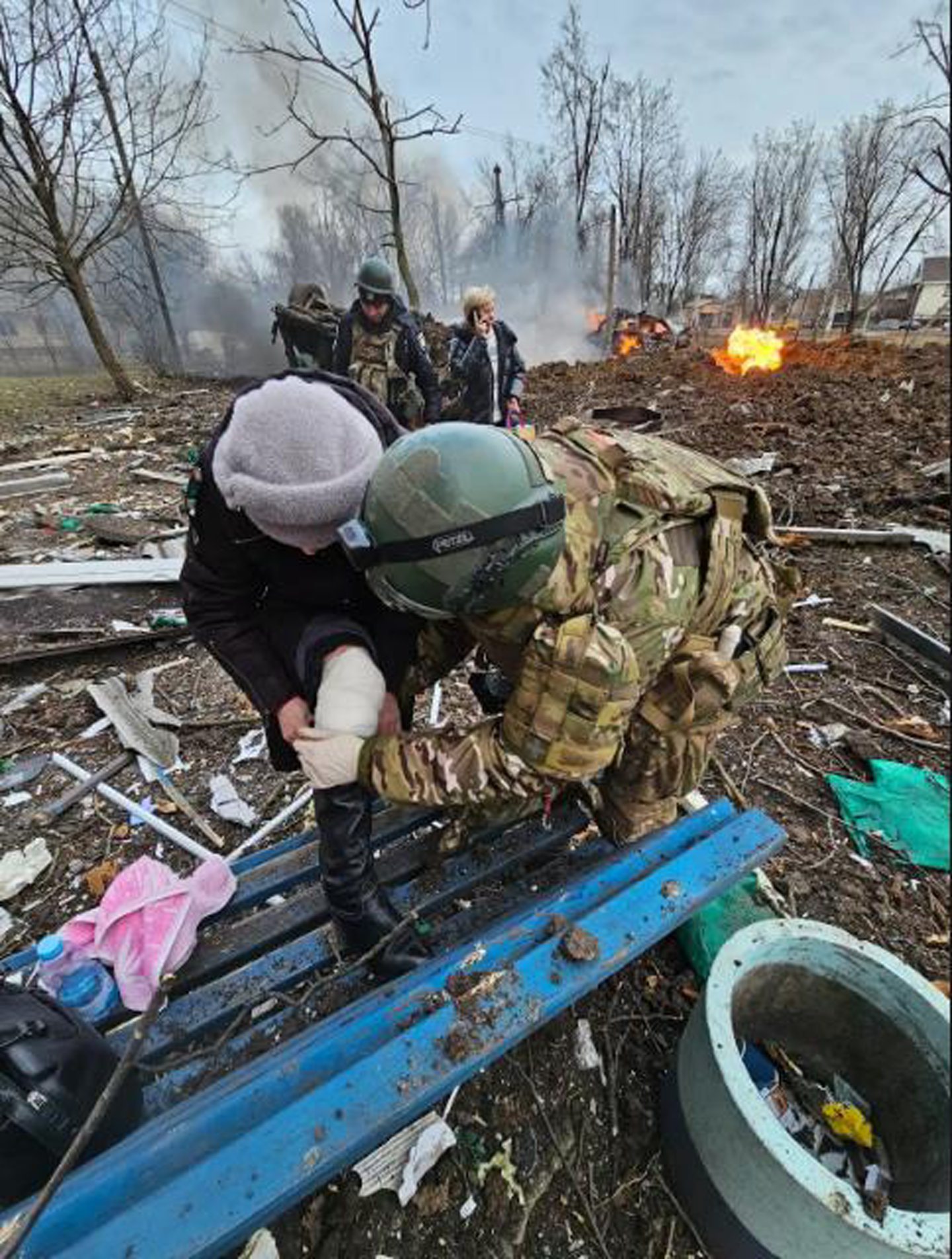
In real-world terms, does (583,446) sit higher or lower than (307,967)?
higher

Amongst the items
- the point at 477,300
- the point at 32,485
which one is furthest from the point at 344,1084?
the point at 32,485

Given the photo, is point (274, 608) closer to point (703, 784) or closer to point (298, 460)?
point (298, 460)

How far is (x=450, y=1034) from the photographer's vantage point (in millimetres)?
1438

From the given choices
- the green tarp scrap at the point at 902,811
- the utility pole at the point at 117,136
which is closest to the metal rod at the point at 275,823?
the green tarp scrap at the point at 902,811

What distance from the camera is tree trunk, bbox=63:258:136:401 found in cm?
1077

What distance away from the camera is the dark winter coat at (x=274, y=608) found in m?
1.69

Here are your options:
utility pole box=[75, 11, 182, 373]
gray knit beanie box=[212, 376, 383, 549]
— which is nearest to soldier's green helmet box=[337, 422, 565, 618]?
gray knit beanie box=[212, 376, 383, 549]

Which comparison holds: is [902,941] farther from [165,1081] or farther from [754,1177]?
[165,1081]

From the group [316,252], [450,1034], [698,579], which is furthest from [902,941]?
[316,252]

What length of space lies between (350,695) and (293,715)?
30 centimetres

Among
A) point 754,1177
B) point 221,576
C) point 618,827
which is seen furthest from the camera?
point 618,827

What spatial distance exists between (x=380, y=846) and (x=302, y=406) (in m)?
1.48

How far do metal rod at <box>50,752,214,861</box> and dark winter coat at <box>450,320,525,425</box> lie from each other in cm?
387

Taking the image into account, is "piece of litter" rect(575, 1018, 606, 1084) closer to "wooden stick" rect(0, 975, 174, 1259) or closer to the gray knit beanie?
"wooden stick" rect(0, 975, 174, 1259)
